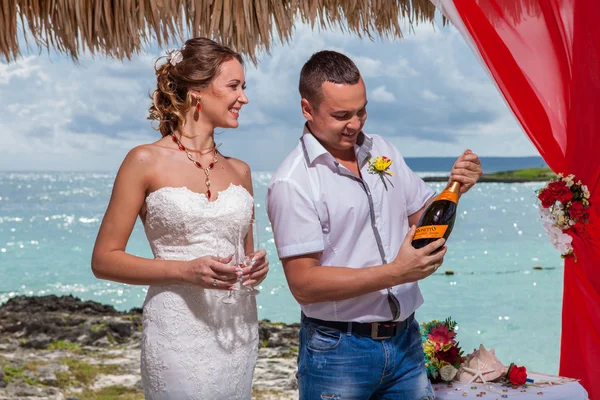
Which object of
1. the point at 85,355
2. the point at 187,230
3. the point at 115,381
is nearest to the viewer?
the point at 187,230

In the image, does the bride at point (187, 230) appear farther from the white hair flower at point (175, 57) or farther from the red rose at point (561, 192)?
the red rose at point (561, 192)

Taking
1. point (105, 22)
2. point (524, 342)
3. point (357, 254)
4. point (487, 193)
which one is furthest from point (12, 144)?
point (357, 254)

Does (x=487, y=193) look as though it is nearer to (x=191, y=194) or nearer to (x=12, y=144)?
(x=12, y=144)

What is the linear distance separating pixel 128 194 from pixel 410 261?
2.90 ft

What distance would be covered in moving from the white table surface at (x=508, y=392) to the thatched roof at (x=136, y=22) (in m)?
2.23

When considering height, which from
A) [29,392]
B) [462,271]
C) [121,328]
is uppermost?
[462,271]

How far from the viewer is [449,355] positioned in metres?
2.82

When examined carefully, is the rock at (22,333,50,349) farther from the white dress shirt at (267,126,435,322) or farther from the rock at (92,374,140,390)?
the white dress shirt at (267,126,435,322)

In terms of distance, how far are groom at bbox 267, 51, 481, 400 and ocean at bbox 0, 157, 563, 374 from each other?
1.20 metres

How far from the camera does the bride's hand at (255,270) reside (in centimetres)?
201

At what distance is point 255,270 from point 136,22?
7.93ft

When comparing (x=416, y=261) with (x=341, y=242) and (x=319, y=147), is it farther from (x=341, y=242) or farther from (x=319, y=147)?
(x=319, y=147)

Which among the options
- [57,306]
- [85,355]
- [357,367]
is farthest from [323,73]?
[57,306]

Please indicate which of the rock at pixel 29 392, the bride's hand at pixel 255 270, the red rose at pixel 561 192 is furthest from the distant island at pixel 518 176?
the bride's hand at pixel 255 270
